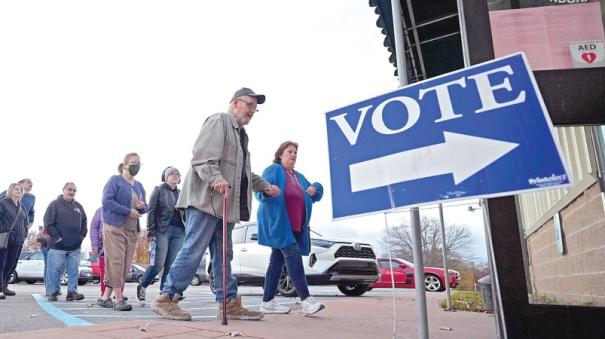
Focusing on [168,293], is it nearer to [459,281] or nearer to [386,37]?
[386,37]

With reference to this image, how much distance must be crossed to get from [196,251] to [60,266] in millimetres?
3748

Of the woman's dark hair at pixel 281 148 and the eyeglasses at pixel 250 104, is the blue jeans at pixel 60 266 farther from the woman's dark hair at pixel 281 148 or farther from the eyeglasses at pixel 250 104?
the eyeglasses at pixel 250 104

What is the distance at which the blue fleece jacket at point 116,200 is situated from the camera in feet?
15.9

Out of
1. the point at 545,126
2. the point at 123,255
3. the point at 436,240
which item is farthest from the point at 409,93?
the point at 436,240

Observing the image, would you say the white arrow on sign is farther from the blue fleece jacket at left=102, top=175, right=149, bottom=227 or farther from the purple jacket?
the purple jacket

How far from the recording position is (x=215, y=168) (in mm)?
3457

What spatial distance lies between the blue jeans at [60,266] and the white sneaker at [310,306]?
3.95 meters

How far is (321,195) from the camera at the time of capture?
4.82 meters

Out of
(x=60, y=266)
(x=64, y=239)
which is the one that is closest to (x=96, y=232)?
(x=64, y=239)

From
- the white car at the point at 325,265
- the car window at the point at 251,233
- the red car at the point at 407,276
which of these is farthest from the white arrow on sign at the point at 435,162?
the red car at the point at 407,276

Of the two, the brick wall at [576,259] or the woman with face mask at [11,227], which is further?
the woman with face mask at [11,227]

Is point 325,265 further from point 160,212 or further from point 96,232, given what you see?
point 96,232

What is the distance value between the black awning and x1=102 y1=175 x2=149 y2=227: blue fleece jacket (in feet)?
11.5

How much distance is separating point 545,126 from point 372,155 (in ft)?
2.42
